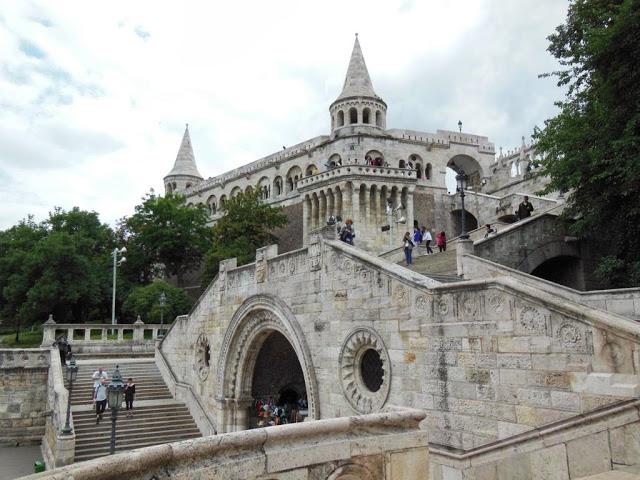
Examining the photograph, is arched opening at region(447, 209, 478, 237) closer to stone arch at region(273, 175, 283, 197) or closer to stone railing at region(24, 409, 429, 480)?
stone arch at region(273, 175, 283, 197)

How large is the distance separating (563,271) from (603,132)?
15.8ft

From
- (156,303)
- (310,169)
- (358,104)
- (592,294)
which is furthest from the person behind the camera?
(310,169)

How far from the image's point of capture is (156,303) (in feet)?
111

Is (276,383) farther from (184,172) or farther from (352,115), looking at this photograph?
(184,172)

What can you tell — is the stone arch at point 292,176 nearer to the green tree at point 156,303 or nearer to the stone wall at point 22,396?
the green tree at point 156,303

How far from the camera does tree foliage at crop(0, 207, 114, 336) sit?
3559 cm

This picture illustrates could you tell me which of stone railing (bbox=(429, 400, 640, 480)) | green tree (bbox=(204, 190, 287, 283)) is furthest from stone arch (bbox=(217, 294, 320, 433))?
green tree (bbox=(204, 190, 287, 283))

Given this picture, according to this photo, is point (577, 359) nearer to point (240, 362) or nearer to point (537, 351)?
point (537, 351)

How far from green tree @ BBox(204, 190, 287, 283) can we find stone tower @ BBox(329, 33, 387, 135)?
8641mm

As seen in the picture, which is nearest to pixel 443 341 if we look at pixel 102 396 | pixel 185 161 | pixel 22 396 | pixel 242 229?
pixel 102 396

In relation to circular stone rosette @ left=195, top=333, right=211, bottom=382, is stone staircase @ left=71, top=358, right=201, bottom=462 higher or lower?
lower

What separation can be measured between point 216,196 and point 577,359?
50301 millimetres

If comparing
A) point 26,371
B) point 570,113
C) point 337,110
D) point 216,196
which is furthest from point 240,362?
point 216,196

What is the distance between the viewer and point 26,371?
21.1 metres
